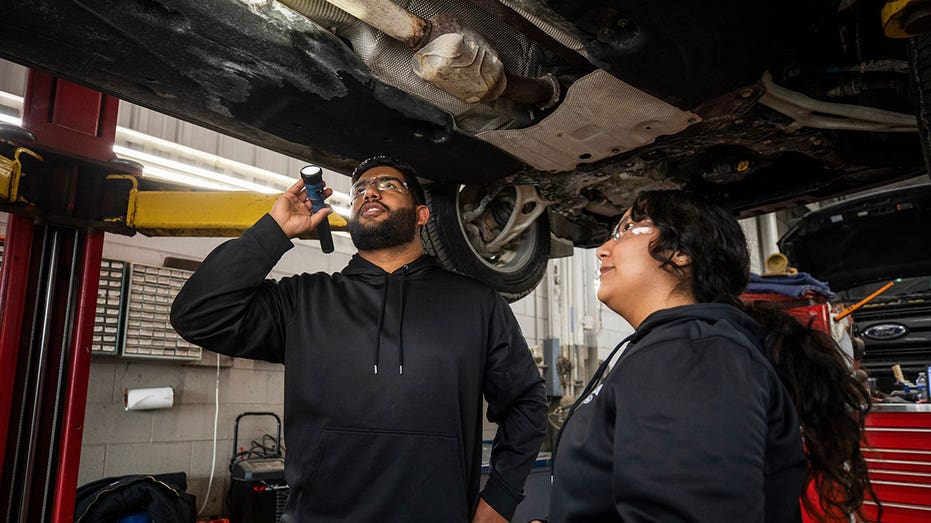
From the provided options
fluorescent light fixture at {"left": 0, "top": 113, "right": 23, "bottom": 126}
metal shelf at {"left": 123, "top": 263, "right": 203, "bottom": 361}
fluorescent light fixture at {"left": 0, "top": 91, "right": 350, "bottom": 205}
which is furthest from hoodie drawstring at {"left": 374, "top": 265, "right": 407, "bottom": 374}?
fluorescent light fixture at {"left": 0, "top": 113, "right": 23, "bottom": 126}

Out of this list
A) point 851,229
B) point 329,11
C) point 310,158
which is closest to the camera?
point 329,11

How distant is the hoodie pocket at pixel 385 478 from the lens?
1217 mm

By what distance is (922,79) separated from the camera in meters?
1.23

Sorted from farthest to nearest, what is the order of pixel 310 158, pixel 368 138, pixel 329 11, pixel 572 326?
pixel 572 326, pixel 310 158, pixel 368 138, pixel 329 11

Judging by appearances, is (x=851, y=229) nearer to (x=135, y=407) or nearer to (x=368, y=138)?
(x=368, y=138)

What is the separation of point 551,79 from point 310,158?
31.3 inches

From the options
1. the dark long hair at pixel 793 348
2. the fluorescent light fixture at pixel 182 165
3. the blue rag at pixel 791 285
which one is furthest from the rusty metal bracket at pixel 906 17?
the fluorescent light fixture at pixel 182 165

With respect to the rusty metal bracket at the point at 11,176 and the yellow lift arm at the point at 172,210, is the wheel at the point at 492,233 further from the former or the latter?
the rusty metal bracket at the point at 11,176

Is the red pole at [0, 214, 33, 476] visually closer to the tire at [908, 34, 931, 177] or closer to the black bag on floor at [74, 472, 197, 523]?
the black bag on floor at [74, 472, 197, 523]

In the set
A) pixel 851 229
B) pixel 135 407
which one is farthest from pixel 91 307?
pixel 851 229

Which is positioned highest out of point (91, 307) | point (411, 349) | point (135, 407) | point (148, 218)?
point (148, 218)

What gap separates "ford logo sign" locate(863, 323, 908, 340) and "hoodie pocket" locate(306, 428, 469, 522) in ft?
11.5

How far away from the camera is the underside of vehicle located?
45.7 inches

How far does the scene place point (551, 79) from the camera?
1496mm
